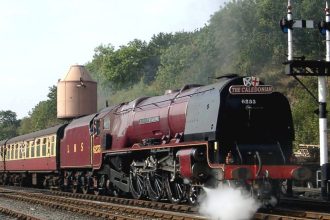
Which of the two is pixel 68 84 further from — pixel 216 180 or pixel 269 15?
pixel 216 180

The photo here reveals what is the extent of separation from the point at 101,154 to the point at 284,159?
8.77m

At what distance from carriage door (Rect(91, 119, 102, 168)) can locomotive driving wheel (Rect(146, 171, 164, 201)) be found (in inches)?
152

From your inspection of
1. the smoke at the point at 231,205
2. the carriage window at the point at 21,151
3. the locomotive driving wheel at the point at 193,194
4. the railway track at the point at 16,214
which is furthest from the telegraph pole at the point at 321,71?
the carriage window at the point at 21,151

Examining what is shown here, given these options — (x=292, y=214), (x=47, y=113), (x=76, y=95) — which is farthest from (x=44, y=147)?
(x=47, y=113)

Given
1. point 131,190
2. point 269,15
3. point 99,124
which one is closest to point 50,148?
point 99,124

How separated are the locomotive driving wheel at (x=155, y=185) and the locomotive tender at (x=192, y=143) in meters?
0.03

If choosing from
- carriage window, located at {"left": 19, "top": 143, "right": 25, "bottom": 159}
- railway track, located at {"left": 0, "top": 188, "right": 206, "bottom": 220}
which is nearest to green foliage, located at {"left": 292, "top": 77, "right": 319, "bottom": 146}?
carriage window, located at {"left": 19, "top": 143, "right": 25, "bottom": 159}

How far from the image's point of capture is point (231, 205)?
11805 millimetres

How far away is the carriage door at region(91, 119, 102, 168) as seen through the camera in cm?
2019

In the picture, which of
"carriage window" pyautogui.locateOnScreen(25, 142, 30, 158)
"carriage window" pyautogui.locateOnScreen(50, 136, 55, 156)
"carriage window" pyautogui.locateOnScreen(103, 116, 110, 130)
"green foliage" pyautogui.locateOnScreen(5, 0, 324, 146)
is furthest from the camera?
"green foliage" pyautogui.locateOnScreen(5, 0, 324, 146)

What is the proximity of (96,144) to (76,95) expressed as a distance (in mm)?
31174

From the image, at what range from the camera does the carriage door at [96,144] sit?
66.2ft

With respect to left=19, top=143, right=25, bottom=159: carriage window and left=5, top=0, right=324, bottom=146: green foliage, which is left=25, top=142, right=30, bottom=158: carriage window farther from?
left=5, top=0, right=324, bottom=146: green foliage

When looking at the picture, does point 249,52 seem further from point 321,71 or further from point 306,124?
point 321,71
